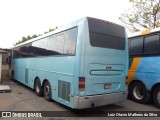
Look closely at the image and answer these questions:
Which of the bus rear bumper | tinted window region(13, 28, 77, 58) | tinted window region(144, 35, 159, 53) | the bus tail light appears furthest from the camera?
tinted window region(144, 35, 159, 53)

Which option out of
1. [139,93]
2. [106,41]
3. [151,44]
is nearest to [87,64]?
[106,41]

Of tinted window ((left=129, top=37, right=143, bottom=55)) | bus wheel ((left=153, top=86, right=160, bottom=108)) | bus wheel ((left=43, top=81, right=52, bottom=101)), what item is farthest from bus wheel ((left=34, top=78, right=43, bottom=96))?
bus wheel ((left=153, top=86, right=160, bottom=108))

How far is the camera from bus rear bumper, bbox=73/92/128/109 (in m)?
5.93

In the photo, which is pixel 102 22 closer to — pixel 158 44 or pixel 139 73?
pixel 158 44

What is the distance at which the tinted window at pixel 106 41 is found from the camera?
6.38 m

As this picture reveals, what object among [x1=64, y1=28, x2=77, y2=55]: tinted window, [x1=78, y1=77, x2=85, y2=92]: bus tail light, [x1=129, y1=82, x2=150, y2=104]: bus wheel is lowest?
[x1=129, y1=82, x2=150, y2=104]: bus wheel

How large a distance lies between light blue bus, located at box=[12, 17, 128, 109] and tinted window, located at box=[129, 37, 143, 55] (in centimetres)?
149

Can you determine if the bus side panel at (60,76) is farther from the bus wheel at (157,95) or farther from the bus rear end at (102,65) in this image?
the bus wheel at (157,95)

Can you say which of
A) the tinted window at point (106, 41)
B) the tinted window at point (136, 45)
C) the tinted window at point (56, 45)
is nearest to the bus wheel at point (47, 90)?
the tinted window at point (56, 45)

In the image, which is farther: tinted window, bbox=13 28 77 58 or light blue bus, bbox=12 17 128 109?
tinted window, bbox=13 28 77 58

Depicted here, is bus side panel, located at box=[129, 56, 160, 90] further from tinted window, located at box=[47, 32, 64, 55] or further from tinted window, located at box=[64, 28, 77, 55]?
tinted window, located at box=[47, 32, 64, 55]

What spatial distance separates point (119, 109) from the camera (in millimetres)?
7438

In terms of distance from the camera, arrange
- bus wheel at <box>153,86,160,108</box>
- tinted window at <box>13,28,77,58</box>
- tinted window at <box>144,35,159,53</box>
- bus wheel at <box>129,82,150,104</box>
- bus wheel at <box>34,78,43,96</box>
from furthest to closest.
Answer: bus wheel at <box>34,78,43,96</box>, bus wheel at <box>129,82,150,104</box>, tinted window at <box>144,35,159,53</box>, bus wheel at <box>153,86,160,108</box>, tinted window at <box>13,28,77,58</box>

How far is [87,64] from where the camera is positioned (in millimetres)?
6148
